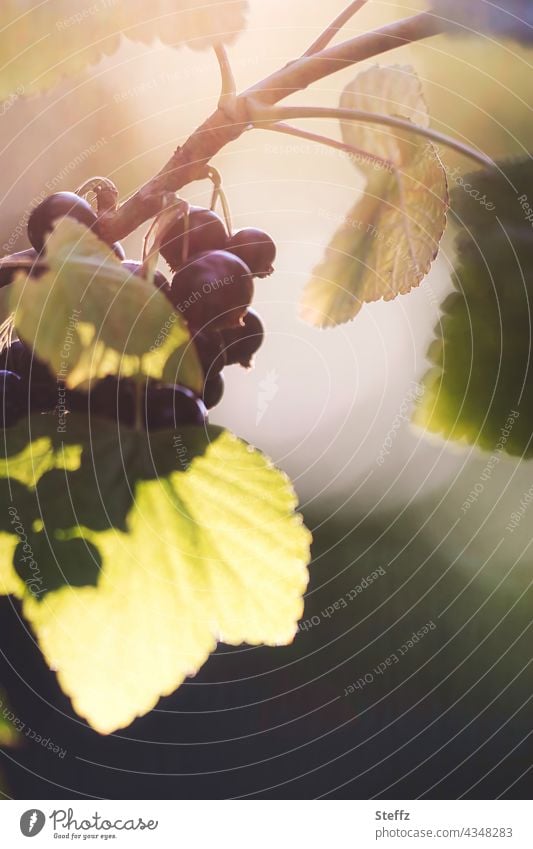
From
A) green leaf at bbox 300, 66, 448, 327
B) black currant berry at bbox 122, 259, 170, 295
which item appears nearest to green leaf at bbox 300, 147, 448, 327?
green leaf at bbox 300, 66, 448, 327

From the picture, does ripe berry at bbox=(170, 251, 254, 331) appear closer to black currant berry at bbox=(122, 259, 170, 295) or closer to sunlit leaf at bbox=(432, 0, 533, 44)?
black currant berry at bbox=(122, 259, 170, 295)

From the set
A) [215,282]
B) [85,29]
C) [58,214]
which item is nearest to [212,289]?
[215,282]

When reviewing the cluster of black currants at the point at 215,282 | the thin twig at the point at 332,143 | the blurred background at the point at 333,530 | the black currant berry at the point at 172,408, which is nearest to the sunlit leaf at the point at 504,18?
the blurred background at the point at 333,530

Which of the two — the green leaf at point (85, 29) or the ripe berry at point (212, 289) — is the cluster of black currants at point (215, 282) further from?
the green leaf at point (85, 29)

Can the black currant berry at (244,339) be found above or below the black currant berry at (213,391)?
above

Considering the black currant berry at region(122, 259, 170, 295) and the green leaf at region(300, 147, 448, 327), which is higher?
the green leaf at region(300, 147, 448, 327)

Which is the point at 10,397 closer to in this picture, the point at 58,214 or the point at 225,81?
the point at 58,214

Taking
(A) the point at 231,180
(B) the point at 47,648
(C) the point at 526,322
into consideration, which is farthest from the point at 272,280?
(B) the point at 47,648
